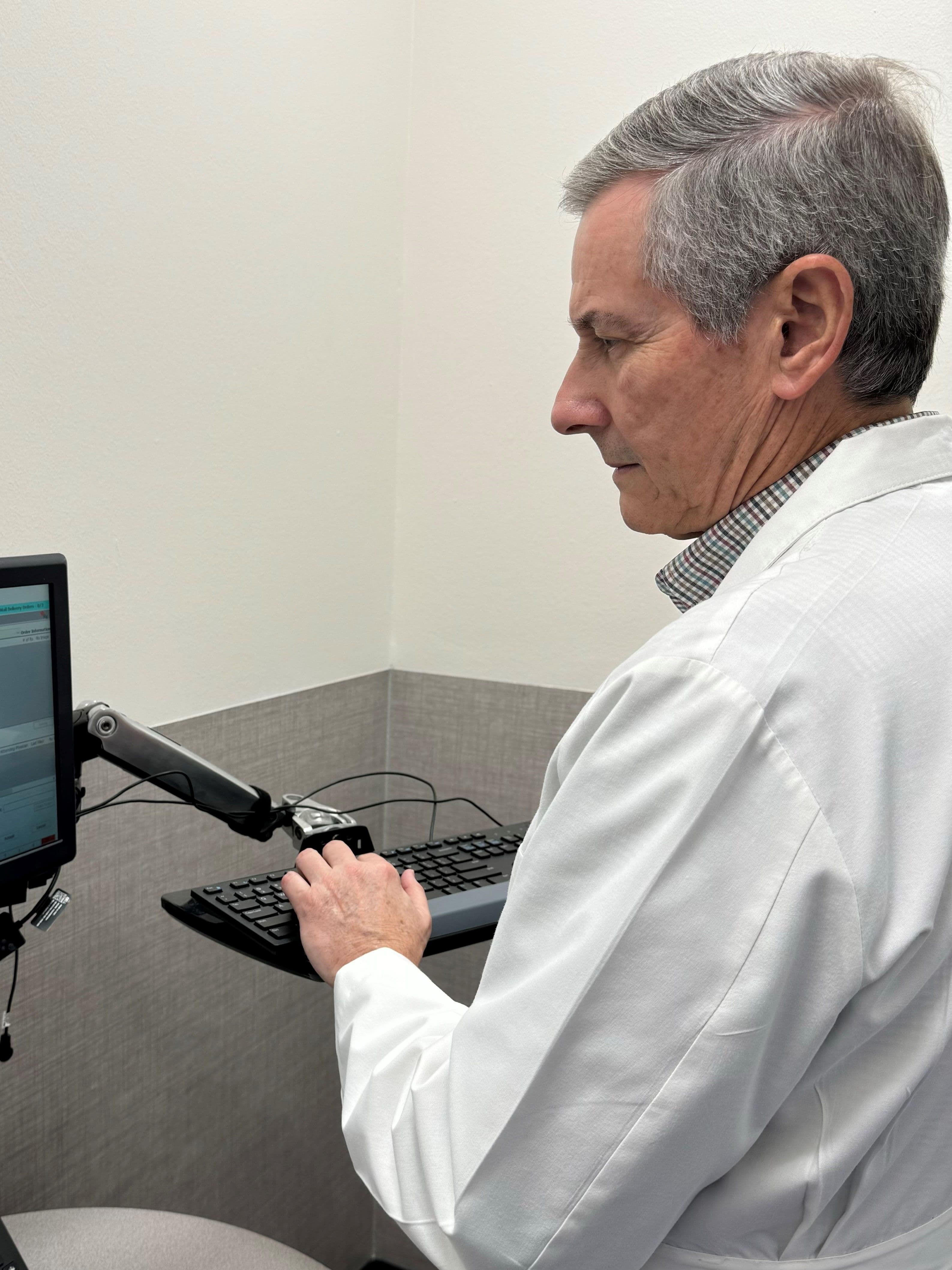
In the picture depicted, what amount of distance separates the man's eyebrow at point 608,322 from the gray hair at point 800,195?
0.03m

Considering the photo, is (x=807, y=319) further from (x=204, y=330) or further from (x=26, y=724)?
(x=204, y=330)

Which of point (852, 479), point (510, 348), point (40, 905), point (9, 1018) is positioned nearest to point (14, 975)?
point (9, 1018)

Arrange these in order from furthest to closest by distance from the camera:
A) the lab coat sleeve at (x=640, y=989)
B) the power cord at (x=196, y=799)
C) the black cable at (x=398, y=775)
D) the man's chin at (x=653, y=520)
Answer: the black cable at (x=398, y=775) < the power cord at (x=196, y=799) < the man's chin at (x=653, y=520) < the lab coat sleeve at (x=640, y=989)

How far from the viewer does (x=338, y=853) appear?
99cm

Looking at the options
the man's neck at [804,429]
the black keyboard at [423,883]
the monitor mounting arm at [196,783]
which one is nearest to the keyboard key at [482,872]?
the black keyboard at [423,883]

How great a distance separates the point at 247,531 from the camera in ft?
4.82

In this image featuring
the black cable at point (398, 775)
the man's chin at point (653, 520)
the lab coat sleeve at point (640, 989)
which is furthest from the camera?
the black cable at point (398, 775)

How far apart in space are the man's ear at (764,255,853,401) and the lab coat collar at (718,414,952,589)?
0.05 m

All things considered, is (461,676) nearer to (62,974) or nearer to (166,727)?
(166,727)

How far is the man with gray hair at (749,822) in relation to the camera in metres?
0.54

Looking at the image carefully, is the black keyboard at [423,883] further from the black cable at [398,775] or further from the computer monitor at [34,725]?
the black cable at [398,775]

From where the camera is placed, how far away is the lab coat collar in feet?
2.15

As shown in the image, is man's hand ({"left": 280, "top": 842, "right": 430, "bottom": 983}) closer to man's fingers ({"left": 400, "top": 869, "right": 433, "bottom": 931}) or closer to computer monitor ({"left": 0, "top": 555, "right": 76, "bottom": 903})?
man's fingers ({"left": 400, "top": 869, "right": 433, "bottom": 931})

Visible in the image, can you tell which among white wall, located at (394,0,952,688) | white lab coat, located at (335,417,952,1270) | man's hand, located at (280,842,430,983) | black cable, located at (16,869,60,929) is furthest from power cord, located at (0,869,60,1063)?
white wall, located at (394,0,952,688)
